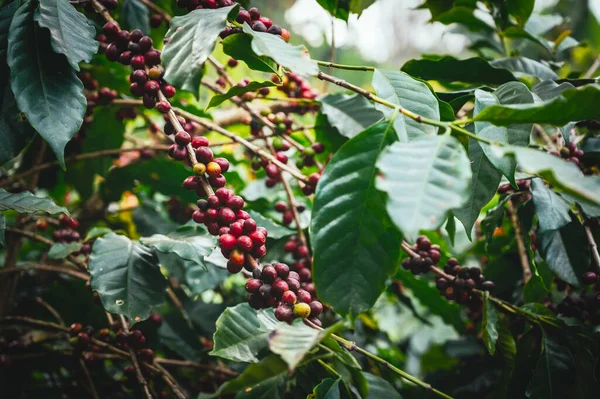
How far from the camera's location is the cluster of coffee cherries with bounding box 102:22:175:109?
2.89 feet

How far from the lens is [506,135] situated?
31.8 inches

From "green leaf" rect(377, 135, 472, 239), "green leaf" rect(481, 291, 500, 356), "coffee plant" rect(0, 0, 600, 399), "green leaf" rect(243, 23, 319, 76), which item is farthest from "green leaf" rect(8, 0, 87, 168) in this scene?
"green leaf" rect(481, 291, 500, 356)

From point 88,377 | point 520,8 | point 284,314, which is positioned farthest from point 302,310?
point 520,8

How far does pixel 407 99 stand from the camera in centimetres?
78

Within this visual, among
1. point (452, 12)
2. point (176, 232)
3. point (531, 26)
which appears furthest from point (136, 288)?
point (531, 26)

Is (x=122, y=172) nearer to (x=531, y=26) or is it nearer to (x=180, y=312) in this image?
(x=180, y=312)

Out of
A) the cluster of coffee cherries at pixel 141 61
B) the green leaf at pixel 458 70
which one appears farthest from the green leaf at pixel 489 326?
the cluster of coffee cherries at pixel 141 61

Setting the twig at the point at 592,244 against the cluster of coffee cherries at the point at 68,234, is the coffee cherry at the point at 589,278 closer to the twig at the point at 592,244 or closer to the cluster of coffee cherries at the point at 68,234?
the twig at the point at 592,244

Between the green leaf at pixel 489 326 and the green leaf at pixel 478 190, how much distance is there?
0.71 feet

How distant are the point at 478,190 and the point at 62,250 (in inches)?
39.9

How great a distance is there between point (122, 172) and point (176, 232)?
595mm

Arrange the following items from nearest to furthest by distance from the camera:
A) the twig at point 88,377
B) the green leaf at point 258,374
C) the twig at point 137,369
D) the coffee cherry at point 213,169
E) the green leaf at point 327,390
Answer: the green leaf at point 258,374 → the green leaf at point 327,390 → the coffee cherry at point 213,169 → the twig at point 137,369 → the twig at point 88,377

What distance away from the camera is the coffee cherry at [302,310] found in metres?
0.69

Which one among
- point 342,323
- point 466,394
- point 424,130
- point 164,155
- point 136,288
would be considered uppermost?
point 424,130
